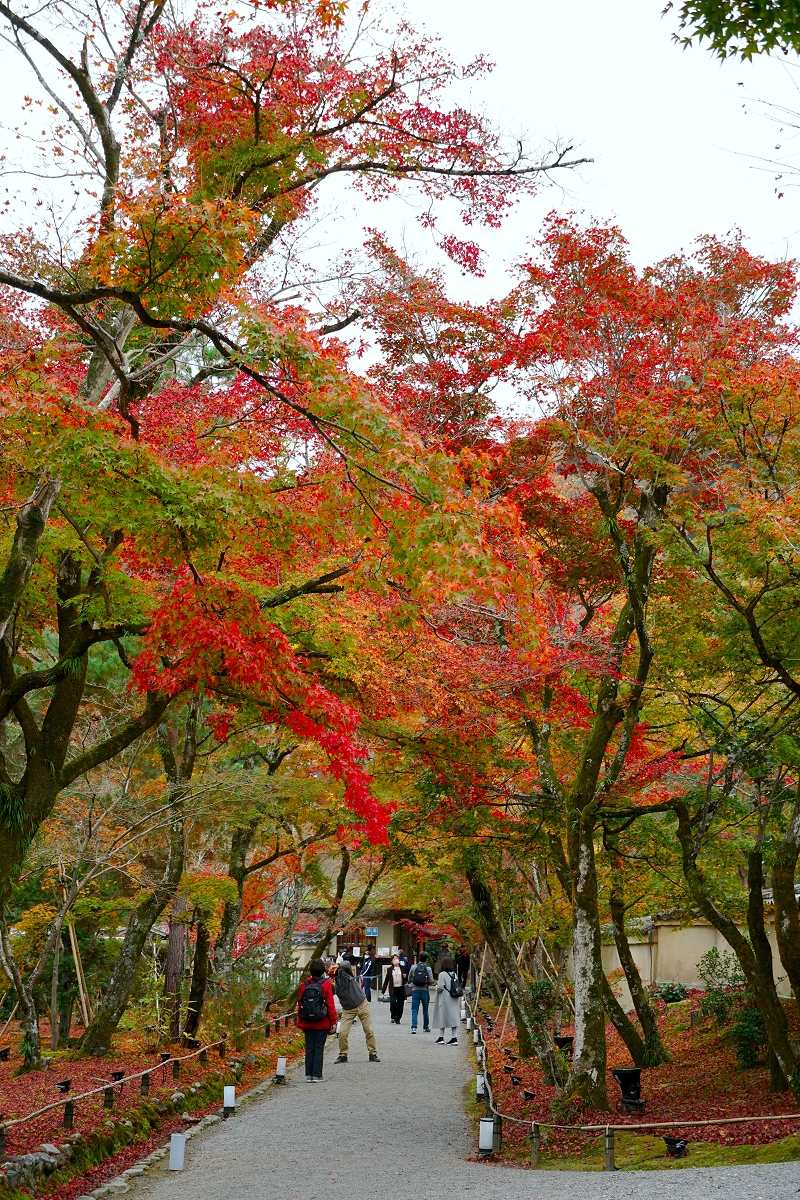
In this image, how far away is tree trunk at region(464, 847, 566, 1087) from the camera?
12.0 meters

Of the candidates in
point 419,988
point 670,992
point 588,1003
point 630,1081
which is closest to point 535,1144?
point 588,1003

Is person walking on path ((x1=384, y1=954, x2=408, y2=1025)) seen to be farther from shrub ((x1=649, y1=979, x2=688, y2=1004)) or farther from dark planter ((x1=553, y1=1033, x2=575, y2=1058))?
dark planter ((x1=553, y1=1033, x2=575, y2=1058))

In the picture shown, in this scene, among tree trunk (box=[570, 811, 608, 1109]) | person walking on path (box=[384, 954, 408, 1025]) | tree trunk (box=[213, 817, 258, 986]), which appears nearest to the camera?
tree trunk (box=[570, 811, 608, 1109])

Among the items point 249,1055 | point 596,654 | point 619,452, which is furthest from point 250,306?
point 249,1055

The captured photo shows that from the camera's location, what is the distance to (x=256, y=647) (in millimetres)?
8703

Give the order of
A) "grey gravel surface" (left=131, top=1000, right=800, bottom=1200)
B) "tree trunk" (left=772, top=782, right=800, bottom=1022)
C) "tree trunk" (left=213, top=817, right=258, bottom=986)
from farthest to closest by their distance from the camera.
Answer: "tree trunk" (left=213, top=817, right=258, bottom=986)
"tree trunk" (left=772, top=782, right=800, bottom=1022)
"grey gravel surface" (left=131, top=1000, right=800, bottom=1200)

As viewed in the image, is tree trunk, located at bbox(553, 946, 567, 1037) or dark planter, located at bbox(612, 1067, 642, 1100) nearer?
dark planter, located at bbox(612, 1067, 642, 1100)

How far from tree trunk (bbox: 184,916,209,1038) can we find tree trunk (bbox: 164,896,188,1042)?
0.69ft

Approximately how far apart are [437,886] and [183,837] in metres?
6.91

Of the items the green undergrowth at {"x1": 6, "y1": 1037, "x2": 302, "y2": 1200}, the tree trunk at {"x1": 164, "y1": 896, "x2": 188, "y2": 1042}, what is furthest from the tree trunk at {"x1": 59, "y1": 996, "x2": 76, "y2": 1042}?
the green undergrowth at {"x1": 6, "y1": 1037, "x2": 302, "y2": 1200}

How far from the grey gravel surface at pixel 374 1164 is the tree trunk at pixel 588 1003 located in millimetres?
1444

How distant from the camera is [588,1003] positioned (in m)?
10.5

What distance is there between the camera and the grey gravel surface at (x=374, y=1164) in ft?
23.5

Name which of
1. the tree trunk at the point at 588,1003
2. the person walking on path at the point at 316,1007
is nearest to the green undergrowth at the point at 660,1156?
the tree trunk at the point at 588,1003
